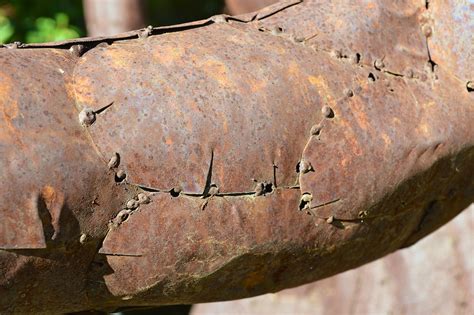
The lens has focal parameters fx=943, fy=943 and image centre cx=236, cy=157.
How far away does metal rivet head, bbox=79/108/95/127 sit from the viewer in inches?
62.4

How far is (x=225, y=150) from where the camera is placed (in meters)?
1.69

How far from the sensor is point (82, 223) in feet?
5.18

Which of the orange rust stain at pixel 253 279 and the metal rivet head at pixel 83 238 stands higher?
the metal rivet head at pixel 83 238

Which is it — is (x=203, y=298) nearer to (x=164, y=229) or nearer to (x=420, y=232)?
(x=164, y=229)

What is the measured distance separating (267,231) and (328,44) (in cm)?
42

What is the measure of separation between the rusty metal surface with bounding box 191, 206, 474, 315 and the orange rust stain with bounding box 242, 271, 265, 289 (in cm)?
195

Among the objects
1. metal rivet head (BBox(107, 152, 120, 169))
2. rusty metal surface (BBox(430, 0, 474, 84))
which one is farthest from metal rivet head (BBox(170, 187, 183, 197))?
rusty metal surface (BBox(430, 0, 474, 84))

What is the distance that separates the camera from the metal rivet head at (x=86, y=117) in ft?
5.20

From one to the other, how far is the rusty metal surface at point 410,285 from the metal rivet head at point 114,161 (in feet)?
7.61

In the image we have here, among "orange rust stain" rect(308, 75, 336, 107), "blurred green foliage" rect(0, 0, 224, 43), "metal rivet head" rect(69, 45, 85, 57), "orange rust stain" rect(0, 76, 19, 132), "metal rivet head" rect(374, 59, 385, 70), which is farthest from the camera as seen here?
"blurred green foliage" rect(0, 0, 224, 43)

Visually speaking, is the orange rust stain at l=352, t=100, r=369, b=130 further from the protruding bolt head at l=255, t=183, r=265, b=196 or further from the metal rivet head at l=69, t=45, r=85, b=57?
the metal rivet head at l=69, t=45, r=85, b=57

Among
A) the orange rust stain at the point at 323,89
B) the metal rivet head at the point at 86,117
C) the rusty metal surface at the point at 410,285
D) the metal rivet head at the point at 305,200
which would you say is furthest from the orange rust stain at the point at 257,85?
the rusty metal surface at the point at 410,285

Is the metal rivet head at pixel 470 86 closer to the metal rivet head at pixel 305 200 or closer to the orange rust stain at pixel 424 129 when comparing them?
the orange rust stain at pixel 424 129

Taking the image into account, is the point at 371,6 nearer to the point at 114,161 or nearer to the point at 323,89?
the point at 323,89
